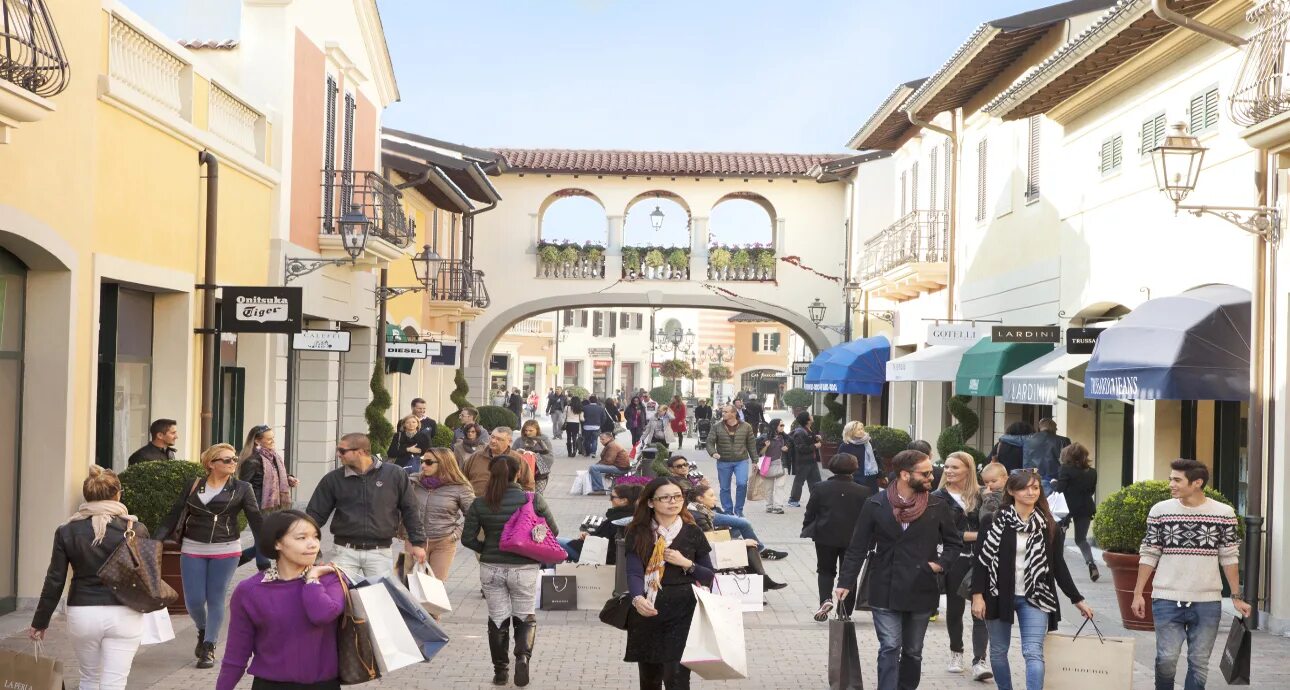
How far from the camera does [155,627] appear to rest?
7.89 m

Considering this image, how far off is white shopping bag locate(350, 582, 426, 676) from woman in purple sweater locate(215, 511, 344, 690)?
3.5 inches

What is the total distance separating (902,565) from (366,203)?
14717 mm

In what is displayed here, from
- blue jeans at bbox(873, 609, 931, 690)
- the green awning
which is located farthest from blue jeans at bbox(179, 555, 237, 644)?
the green awning

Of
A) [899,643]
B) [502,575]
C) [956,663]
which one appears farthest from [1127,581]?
[502,575]

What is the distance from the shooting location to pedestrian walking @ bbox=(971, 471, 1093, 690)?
27.8ft

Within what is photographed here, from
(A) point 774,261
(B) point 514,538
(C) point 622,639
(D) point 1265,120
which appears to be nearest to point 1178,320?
(D) point 1265,120

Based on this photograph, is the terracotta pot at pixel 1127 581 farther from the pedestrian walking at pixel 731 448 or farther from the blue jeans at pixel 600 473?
the blue jeans at pixel 600 473

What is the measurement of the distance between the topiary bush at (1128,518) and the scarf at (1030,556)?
158 inches

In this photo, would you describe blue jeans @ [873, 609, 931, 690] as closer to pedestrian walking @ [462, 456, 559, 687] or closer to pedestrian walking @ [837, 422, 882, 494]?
pedestrian walking @ [462, 456, 559, 687]

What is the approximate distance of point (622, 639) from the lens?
11516 mm

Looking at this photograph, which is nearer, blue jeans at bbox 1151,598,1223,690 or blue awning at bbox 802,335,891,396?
blue jeans at bbox 1151,598,1223,690

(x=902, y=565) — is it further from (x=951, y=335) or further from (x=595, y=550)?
(x=951, y=335)

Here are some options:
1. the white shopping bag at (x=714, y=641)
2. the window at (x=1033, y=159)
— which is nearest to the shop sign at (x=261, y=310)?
the white shopping bag at (x=714, y=641)

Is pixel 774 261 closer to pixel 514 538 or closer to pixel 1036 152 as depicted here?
pixel 1036 152
